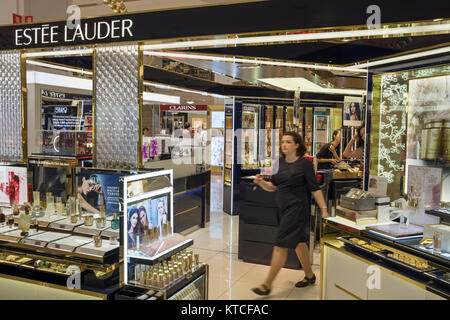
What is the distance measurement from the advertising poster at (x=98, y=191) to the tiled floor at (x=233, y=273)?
56.2 inches

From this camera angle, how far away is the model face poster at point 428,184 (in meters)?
3.53

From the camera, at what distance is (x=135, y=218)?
2.53m

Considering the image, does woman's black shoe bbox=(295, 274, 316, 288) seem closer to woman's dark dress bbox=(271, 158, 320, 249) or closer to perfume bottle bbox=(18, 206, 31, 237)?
woman's dark dress bbox=(271, 158, 320, 249)

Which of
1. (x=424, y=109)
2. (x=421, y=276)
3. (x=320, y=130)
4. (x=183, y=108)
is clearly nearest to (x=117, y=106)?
(x=421, y=276)

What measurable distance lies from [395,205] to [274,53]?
2139 mm

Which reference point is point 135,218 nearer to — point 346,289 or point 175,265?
point 175,265

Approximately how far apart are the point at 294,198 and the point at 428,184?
50.3 inches

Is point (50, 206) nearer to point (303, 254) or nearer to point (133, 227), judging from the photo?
point (133, 227)

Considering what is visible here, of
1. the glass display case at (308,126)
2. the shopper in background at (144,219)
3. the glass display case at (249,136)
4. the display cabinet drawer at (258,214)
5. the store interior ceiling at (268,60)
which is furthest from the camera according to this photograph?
the glass display case at (308,126)

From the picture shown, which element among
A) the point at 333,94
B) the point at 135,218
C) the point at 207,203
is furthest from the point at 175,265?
the point at 333,94

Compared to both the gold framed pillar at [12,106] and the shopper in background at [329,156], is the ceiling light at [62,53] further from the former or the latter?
the shopper in background at [329,156]

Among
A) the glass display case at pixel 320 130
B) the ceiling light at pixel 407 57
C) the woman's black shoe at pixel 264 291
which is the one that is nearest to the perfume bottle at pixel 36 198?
the woman's black shoe at pixel 264 291

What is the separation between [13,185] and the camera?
3654 millimetres

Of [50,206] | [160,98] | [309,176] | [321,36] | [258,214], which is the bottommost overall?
[258,214]
